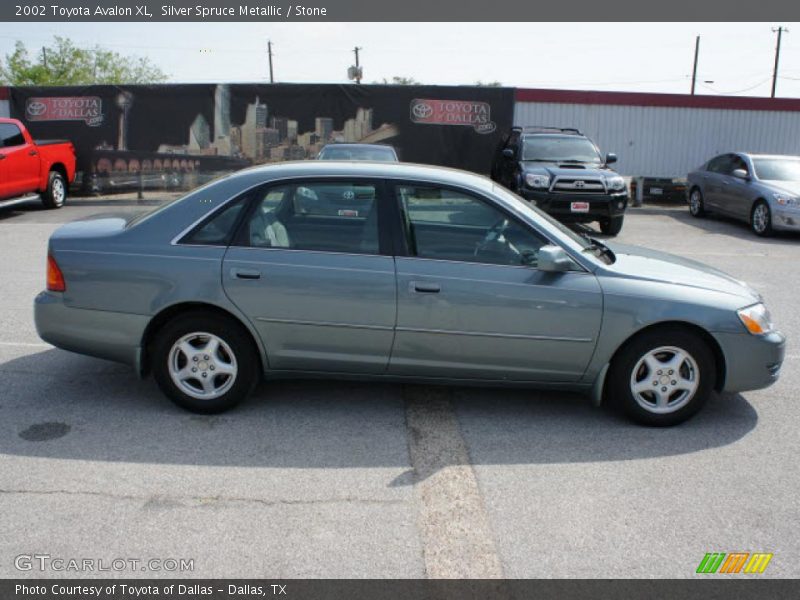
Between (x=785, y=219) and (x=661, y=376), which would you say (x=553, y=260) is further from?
(x=785, y=219)

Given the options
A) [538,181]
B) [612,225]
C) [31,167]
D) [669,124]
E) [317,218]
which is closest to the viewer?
[317,218]

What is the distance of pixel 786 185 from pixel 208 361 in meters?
12.3

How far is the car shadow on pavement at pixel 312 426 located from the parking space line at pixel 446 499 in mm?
66

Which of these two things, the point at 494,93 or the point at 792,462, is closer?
the point at 792,462

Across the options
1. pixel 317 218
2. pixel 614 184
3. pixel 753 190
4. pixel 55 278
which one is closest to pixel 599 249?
pixel 317 218

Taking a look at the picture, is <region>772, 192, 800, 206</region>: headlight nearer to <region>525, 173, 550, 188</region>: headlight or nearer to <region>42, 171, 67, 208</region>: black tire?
<region>525, 173, 550, 188</region>: headlight

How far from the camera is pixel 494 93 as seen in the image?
18688mm

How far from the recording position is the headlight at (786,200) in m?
13.1

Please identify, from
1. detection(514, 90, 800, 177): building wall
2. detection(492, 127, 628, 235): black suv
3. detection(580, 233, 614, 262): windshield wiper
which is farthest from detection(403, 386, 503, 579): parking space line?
detection(514, 90, 800, 177): building wall

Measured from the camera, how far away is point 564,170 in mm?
12852

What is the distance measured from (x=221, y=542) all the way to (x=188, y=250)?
2.01 metres

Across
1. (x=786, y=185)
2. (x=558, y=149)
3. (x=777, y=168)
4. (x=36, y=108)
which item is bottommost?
(x=786, y=185)
